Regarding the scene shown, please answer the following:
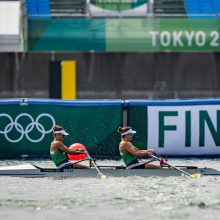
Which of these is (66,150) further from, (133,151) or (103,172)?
(133,151)

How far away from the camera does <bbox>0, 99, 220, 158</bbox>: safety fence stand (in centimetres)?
2316

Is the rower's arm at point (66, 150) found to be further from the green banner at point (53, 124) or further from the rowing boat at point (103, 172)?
the green banner at point (53, 124)

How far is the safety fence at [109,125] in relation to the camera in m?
23.2

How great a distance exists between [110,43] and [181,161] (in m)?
9.20

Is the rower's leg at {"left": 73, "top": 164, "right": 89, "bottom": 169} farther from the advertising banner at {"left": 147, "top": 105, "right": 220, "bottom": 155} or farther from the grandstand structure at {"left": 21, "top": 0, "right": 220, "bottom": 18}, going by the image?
the grandstand structure at {"left": 21, "top": 0, "right": 220, "bottom": 18}

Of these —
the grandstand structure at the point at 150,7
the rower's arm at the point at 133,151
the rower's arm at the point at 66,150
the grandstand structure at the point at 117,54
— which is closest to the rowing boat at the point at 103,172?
the rower's arm at the point at 133,151

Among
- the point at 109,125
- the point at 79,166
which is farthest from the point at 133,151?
the point at 109,125

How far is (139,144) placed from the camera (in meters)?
23.4

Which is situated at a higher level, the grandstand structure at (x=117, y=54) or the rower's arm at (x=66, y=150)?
the grandstand structure at (x=117, y=54)

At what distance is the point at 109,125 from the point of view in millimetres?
23391

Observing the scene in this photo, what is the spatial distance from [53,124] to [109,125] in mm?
1608

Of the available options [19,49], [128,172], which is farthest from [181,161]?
[19,49]

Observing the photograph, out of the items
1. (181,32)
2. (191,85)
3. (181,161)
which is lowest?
(181,161)

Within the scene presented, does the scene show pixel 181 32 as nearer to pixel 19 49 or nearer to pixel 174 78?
pixel 174 78
